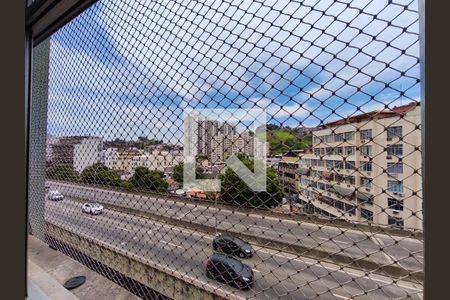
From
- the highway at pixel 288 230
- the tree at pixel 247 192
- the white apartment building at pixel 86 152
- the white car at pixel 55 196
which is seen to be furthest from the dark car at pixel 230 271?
the white car at pixel 55 196

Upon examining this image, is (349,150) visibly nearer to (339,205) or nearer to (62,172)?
(339,205)

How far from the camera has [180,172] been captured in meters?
1.16

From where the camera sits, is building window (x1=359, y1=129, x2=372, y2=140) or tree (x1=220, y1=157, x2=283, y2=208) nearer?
building window (x1=359, y1=129, x2=372, y2=140)

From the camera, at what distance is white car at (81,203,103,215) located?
164 cm

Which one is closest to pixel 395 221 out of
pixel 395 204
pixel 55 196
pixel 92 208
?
pixel 395 204

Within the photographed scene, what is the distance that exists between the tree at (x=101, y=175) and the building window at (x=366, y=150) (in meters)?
1.27

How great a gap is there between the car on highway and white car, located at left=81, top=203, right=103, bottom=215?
883 millimetres

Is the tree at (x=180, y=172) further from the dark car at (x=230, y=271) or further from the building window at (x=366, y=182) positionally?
the building window at (x=366, y=182)

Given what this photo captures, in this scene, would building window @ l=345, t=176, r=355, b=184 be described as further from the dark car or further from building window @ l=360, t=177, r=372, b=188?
the dark car

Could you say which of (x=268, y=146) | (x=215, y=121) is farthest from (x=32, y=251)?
(x=268, y=146)

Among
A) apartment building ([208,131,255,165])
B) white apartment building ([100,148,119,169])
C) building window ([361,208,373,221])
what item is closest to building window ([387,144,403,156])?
building window ([361,208,373,221])

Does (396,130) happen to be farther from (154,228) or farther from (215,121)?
(154,228)

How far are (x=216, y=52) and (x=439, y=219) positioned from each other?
2.24 ft

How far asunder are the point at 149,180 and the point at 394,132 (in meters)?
1.06
